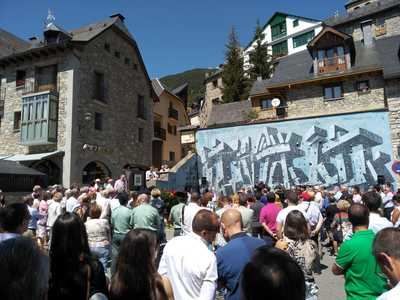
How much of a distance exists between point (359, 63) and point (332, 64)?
1.85m

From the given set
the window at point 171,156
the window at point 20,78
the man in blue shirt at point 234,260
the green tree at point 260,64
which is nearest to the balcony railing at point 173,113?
the window at point 171,156

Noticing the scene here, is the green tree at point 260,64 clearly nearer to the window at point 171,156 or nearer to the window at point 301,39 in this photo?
the window at point 301,39

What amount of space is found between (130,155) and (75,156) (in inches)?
252

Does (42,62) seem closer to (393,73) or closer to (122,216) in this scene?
(122,216)

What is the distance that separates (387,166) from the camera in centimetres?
1983

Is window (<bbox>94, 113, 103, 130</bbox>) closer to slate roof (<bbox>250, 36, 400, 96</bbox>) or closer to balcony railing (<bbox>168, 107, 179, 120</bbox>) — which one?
slate roof (<bbox>250, 36, 400, 96</bbox>)

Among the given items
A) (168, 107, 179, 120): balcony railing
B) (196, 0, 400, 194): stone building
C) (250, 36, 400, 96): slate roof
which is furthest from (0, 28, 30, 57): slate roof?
(250, 36, 400, 96): slate roof

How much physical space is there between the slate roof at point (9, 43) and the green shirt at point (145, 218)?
2829 cm

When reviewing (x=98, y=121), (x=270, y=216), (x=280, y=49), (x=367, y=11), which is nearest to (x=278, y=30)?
(x=280, y=49)

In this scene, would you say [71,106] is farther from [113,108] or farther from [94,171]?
[94,171]

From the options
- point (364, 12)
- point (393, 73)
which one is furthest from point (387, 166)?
point (364, 12)

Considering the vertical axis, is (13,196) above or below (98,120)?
below

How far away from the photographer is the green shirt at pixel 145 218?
6.32m

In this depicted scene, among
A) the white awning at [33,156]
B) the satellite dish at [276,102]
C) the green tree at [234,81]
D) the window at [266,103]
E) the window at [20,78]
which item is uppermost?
the green tree at [234,81]
